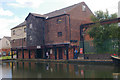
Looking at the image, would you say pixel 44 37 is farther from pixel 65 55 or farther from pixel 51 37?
pixel 65 55

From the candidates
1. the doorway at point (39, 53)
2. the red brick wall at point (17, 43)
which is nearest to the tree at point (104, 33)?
the doorway at point (39, 53)

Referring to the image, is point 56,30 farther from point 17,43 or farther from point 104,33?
point 17,43

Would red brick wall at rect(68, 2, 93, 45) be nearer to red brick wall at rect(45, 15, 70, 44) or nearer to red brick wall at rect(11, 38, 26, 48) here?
red brick wall at rect(45, 15, 70, 44)

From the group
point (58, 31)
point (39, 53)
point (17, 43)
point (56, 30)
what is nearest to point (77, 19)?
point (58, 31)

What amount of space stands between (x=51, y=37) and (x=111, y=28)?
13.8 metres

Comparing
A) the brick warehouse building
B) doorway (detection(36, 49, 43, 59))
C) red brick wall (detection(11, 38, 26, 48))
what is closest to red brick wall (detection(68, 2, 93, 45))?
the brick warehouse building

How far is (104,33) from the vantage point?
25.5m

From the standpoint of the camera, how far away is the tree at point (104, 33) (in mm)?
24325

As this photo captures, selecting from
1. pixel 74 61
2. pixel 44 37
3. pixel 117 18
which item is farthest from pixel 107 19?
pixel 44 37

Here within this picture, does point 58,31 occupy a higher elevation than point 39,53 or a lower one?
higher

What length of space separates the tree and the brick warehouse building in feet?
18.9

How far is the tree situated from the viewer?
2433 centimetres

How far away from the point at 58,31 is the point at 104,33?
1044 centimetres

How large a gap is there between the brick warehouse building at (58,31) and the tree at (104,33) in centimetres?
576
